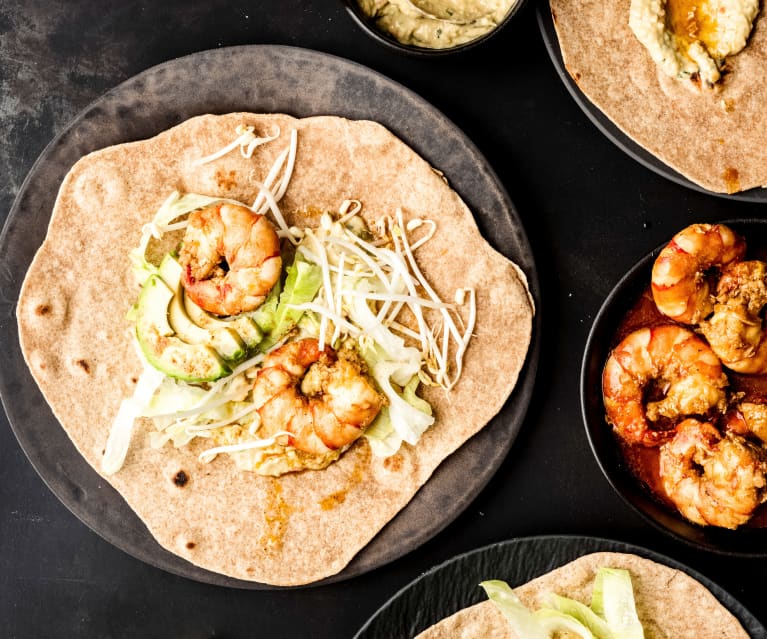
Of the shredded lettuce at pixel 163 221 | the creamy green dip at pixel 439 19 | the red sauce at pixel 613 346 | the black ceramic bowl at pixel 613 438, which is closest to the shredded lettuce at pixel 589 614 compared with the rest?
the black ceramic bowl at pixel 613 438

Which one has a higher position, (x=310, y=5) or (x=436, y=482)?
Answer: (x=310, y=5)

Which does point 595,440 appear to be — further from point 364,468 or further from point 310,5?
point 310,5

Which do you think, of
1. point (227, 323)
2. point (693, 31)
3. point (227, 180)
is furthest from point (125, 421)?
point (693, 31)

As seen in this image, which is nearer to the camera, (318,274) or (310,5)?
(318,274)

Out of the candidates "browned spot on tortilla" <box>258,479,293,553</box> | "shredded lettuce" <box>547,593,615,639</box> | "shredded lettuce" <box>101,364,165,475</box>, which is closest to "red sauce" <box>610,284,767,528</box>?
"shredded lettuce" <box>547,593,615,639</box>

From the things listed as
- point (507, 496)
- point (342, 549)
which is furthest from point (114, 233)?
point (507, 496)

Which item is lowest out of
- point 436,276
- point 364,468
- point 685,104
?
point 364,468

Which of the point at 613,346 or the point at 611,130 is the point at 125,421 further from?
the point at 611,130

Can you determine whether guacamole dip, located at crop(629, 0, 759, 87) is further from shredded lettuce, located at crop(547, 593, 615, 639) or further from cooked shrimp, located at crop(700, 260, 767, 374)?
shredded lettuce, located at crop(547, 593, 615, 639)
